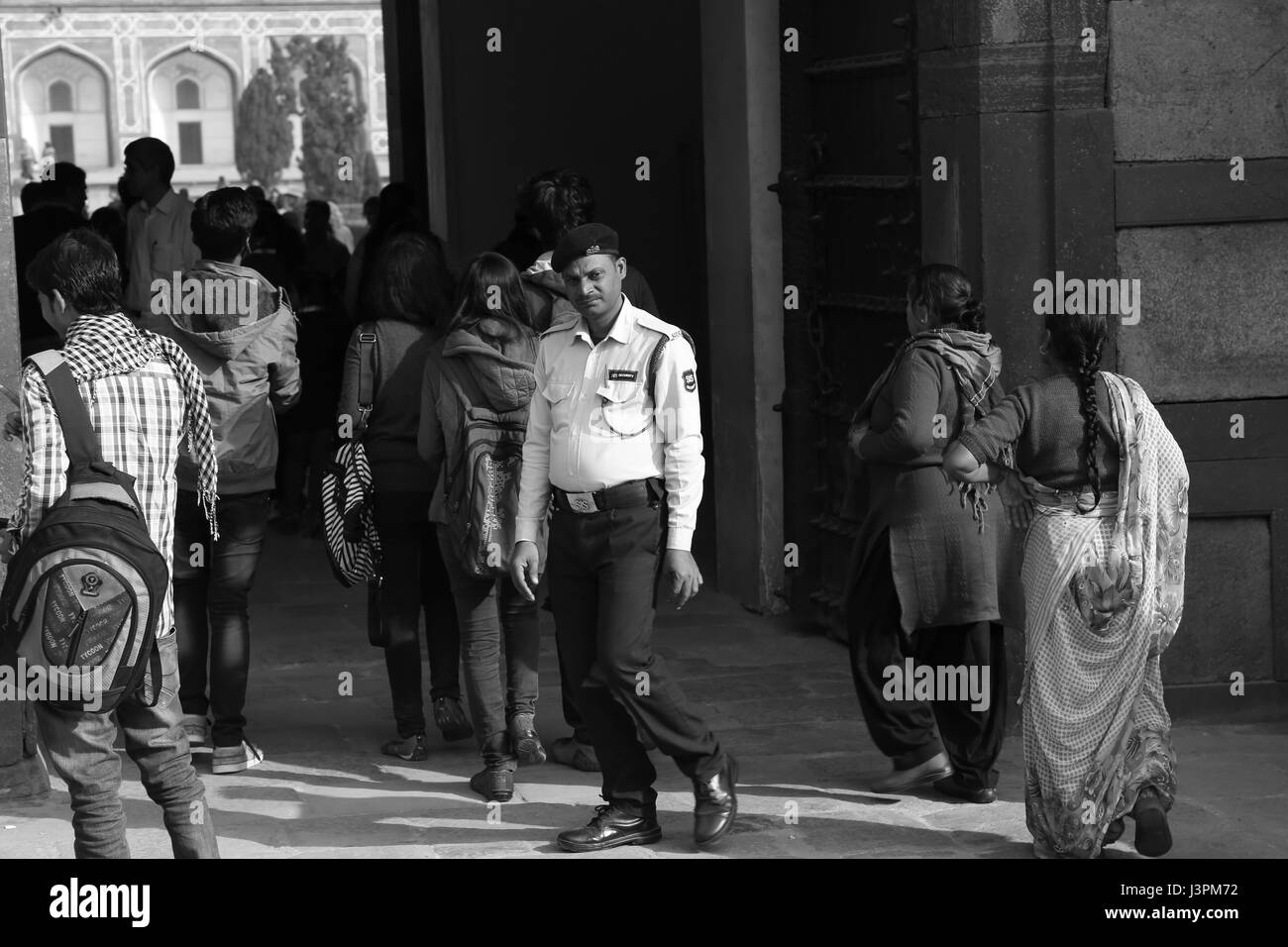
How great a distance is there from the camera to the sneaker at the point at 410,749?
6699 mm

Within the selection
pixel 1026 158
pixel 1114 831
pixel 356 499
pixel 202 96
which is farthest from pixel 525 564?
pixel 202 96

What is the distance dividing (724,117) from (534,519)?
364 cm

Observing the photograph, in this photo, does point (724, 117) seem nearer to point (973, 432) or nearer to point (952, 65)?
point (952, 65)

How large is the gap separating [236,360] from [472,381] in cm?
85

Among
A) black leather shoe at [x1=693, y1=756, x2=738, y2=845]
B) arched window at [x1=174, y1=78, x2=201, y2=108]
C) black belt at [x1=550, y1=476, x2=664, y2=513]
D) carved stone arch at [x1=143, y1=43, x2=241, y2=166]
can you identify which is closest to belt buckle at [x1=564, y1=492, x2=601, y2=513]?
black belt at [x1=550, y1=476, x2=664, y2=513]

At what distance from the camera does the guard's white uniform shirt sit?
5.44 metres

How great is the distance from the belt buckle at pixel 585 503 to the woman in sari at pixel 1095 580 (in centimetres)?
100

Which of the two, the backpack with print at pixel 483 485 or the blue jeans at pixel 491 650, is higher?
the backpack with print at pixel 483 485

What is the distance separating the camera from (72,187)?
10672mm

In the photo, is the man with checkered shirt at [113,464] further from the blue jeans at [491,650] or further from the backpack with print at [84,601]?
the blue jeans at [491,650]

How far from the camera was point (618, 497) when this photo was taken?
5.45 meters

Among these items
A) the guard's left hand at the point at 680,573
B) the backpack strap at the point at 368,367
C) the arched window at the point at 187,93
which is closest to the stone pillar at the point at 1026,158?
the guard's left hand at the point at 680,573

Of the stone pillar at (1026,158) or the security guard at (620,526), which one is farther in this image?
the stone pillar at (1026,158)

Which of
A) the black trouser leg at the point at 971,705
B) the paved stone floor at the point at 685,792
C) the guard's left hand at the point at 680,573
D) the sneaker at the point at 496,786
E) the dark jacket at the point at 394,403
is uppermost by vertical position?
the dark jacket at the point at 394,403
